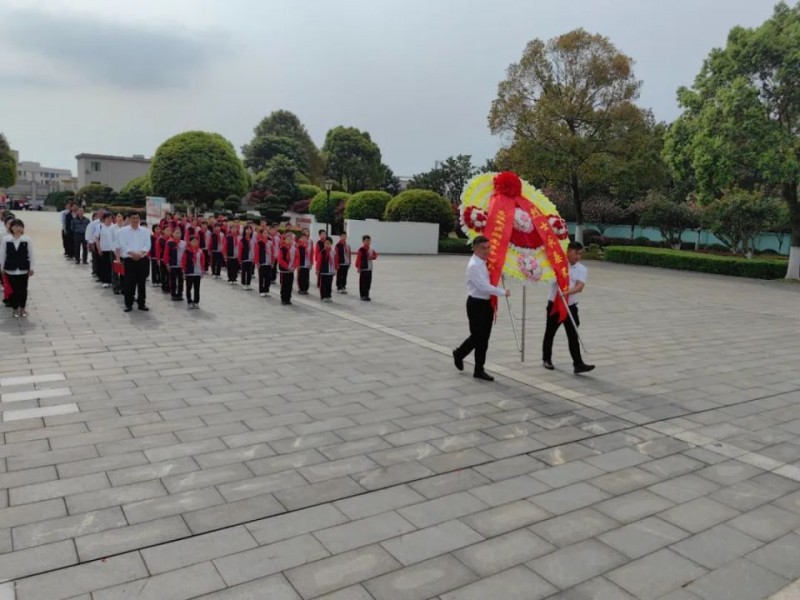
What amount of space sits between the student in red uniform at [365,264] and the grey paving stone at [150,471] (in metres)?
8.48

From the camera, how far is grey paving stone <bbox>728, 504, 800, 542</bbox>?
12.3 feet

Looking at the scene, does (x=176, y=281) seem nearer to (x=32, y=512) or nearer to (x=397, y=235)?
(x=32, y=512)

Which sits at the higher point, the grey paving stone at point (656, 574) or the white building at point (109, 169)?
the white building at point (109, 169)

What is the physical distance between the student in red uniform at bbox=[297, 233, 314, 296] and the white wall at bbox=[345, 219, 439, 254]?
41.8 ft

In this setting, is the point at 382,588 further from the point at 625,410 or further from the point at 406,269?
the point at 406,269

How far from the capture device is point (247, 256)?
47.7 ft

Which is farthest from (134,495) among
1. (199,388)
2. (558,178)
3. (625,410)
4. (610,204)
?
(610,204)

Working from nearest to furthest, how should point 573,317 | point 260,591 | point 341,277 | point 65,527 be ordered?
point 260,591 < point 65,527 < point 573,317 < point 341,277

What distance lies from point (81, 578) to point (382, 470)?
199cm

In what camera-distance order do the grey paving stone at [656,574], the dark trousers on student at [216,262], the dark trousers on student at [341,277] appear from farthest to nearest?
the dark trousers on student at [216,262]
the dark trousers on student at [341,277]
the grey paving stone at [656,574]

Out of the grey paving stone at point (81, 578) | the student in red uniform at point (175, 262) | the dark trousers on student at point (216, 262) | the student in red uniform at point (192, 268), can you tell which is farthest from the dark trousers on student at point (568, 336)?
the dark trousers on student at point (216, 262)

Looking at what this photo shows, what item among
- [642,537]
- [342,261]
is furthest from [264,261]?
Answer: [642,537]

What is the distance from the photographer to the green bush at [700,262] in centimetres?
2194

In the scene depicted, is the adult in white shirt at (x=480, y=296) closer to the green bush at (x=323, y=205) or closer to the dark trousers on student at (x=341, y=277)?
the dark trousers on student at (x=341, y=277)
